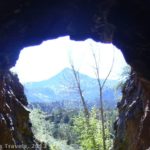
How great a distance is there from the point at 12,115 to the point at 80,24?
7.52 meters

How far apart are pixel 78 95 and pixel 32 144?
11.8 m

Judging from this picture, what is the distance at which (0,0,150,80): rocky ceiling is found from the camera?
35.0ft

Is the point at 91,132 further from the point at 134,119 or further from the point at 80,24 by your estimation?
the point at 80,24

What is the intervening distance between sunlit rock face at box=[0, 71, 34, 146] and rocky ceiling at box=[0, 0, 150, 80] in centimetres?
371

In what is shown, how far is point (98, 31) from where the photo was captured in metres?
12.2

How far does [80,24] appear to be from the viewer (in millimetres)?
11867

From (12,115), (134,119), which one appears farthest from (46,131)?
(134,119)

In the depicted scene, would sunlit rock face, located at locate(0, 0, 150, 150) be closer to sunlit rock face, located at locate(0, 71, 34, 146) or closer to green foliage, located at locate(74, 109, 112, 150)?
sunlit rock face, located at locate(0, 71, 34, 146)

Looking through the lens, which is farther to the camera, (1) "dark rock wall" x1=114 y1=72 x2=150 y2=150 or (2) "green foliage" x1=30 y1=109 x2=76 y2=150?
(2) "green foliage" x1=30 y1=109 x2=76 y2=150

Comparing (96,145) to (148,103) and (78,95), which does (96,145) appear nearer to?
(78,95)

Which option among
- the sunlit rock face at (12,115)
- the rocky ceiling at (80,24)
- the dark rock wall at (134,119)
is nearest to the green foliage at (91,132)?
the dark rock wall at (134,119)

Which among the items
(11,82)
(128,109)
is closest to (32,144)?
(11,82)

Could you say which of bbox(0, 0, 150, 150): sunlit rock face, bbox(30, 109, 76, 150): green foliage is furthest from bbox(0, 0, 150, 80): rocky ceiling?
bbox(30, 109, 76, 150): green foliage

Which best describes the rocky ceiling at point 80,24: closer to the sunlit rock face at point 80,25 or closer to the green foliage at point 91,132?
the sunlit rock face at point 80,25
